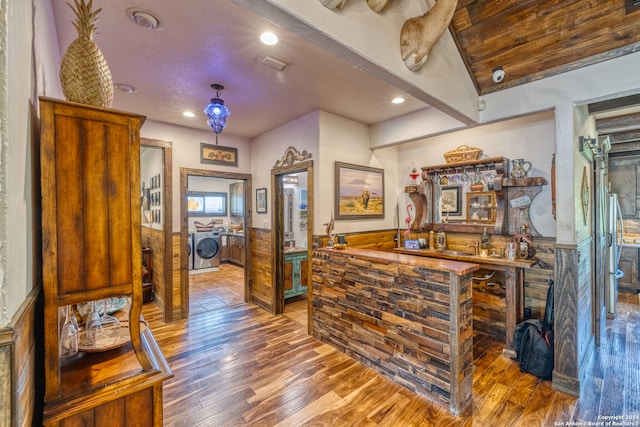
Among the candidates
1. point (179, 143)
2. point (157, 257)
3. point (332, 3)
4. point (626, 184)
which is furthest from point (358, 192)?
point (626, 184)

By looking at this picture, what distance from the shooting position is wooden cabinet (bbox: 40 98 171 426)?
41.6 inches

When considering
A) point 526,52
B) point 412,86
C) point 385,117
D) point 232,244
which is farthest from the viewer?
point 232,244

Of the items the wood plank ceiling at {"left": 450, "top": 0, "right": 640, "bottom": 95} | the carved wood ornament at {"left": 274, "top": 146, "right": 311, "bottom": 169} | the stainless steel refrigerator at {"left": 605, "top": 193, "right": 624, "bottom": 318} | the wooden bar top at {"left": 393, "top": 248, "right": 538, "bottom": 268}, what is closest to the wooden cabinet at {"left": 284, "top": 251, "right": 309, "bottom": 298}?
the carved wood ornament at {"left": 274, "top": 146, "right": 311, "bottom": 169}

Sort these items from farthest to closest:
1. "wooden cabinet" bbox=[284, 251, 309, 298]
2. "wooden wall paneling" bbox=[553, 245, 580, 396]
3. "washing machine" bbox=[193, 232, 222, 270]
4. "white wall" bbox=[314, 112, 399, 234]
Answer: 1. "washing machine" bbox=[193, 232, 222, 270]
2. "wooden cabinet" bbox=[284, 251, 309, 298]
3. "white wall" bbox=[314, 112, 399, 234]
4. "wooden wall paneling" bbox=[553, 245, 580, 396]

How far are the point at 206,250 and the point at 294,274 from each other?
3.55 m

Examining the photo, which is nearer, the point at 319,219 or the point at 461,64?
the point at 461,64

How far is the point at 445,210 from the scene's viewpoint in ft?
12.7

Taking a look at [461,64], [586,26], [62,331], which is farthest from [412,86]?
[62,331]

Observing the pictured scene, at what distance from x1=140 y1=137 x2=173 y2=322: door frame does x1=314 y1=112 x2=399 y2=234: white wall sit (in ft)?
6.85

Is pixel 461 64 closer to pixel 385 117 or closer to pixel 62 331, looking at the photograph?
pixel 385 117

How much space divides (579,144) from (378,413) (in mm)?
2783

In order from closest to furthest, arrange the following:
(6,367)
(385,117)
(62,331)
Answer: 1. (6,367)
2. (62,331)
3. (385,117)

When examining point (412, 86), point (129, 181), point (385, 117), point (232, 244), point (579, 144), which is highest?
point (385, 117)

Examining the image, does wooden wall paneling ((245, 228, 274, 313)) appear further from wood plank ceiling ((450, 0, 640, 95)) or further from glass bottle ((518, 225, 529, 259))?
wood plank ceiling ((450, 0, 640, 95))
